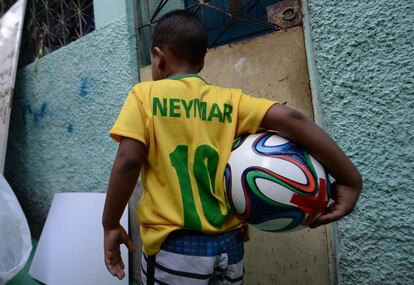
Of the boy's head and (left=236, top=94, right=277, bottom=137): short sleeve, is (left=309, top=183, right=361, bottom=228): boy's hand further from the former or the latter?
the boy's head

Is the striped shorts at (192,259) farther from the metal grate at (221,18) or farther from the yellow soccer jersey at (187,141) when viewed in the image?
the metal grate at (221,18)

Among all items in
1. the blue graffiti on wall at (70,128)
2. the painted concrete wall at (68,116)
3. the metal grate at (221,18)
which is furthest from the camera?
the blue graffiti on wall at (70,128)

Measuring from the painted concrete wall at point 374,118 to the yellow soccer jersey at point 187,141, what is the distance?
2.32 ft

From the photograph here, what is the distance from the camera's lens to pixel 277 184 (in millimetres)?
887

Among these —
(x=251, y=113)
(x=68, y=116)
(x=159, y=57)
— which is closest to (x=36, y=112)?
(x=68, y=116)

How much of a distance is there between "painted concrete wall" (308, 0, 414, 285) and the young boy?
555 millimetres

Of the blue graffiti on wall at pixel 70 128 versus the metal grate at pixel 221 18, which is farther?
the blue graffiti on wall at pixel 70 128

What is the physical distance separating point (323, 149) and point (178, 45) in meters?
0.55

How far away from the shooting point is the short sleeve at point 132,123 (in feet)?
3.09

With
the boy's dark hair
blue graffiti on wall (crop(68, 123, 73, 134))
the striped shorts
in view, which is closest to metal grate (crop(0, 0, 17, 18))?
blue graffiti on wall (crop(68, 123, 73, 134))

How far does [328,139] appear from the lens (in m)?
0.93

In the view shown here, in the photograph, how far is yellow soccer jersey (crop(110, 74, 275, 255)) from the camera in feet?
3.21

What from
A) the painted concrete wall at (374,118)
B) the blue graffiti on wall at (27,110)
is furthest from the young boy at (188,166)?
the blue graffiti on wall at (27,110)

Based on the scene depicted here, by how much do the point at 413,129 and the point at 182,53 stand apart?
3.25ft
